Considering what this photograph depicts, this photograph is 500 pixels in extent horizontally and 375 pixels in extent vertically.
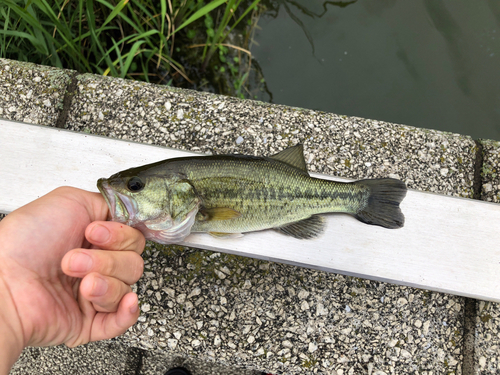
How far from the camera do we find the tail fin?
207 centimetres

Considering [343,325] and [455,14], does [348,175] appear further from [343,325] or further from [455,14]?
[455,14]

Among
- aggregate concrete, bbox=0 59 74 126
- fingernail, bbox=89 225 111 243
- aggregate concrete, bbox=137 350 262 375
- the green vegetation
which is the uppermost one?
the green vegetation

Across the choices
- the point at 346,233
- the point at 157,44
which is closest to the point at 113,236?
the point at 346,233

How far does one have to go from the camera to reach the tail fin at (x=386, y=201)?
2068 millimetres

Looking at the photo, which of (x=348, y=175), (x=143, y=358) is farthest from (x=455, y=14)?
(x=143, y=358)

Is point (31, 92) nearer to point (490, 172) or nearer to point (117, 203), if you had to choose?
point (117, 203)

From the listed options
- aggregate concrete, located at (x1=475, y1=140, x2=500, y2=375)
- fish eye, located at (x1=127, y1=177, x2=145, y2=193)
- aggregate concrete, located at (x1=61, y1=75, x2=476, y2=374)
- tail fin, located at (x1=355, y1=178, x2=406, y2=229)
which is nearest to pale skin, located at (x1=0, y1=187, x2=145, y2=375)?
fish eye, located at (x1=127, y1=177, x2=145, y2=193)

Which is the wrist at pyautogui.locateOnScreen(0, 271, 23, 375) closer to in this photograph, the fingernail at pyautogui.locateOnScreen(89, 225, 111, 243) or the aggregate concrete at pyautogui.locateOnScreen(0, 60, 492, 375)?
the fingernail at pyautogui.locateOnScreen(89, 225, 111, 243)

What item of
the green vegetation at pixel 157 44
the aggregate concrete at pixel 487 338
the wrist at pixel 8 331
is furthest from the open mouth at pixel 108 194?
the aggregate concrete at pixel 487 338

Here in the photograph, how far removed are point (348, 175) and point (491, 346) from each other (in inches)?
64.1

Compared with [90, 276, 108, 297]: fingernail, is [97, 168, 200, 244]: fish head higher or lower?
higher

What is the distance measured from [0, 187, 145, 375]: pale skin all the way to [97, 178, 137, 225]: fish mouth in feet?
0.24

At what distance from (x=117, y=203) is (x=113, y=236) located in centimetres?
20

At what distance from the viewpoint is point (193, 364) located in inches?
116
